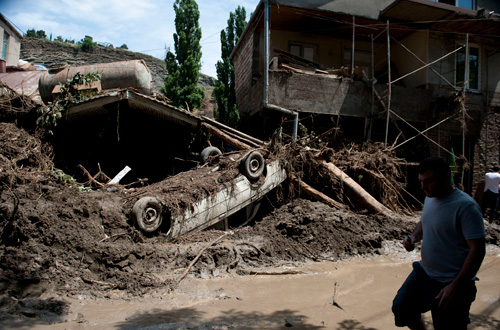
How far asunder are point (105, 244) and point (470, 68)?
1534cm

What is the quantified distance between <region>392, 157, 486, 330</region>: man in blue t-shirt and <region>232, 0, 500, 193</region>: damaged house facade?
8.99 meters

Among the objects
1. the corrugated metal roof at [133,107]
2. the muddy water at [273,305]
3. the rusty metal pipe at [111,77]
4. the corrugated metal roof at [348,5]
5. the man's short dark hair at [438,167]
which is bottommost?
the muddy water at [273,305]

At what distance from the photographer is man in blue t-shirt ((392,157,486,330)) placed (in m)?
2.52

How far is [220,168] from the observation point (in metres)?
8.22

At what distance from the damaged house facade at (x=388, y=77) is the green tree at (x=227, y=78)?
734 centimetres

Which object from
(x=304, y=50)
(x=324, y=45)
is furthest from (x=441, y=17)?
(x=304, y=50)

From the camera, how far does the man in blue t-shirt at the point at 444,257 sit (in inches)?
99.1

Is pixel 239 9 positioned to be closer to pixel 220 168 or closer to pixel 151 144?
pixel 151 144

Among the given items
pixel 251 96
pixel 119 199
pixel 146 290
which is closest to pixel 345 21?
pixel 251 96

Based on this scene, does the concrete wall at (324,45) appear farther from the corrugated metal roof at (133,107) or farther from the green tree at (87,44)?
the green tree at (87,44)

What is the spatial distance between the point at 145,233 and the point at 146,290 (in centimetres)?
155

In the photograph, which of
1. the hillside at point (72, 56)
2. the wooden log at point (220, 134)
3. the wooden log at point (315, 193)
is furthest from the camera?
Result: the hillside at point (72, 56)

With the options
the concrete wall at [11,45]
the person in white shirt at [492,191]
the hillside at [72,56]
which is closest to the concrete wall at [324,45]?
the person in white shirt at [492,191]

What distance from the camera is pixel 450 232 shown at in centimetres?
269
